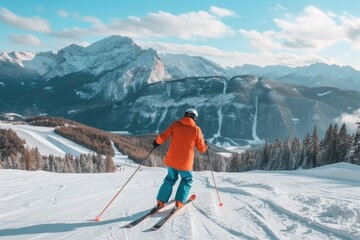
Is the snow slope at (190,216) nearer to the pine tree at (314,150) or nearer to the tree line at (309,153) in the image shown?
the tree line at (309,153)

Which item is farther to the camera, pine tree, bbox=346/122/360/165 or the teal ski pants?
pine tree, bbox=346/122/360/165

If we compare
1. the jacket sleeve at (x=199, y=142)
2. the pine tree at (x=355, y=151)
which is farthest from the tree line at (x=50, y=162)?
the jacket sleeve at (x=199, y=142)

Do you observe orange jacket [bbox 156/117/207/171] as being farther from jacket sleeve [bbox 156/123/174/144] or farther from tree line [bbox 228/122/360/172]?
tree line [bbox 228/122/360/172]

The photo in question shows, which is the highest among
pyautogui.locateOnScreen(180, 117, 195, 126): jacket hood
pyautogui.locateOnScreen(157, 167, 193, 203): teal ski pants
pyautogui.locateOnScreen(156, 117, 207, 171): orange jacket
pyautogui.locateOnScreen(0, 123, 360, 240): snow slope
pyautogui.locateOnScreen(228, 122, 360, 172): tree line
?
pyautogui.locateOnScreen(180, 117, 195, 126): jacket hood

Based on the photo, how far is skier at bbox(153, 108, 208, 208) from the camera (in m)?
10.9

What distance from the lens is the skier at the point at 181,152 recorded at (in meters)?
10.9

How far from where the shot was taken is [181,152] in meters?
10.9

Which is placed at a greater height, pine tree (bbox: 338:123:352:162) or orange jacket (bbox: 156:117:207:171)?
orange jacket (bbox: 156:117:207:171)

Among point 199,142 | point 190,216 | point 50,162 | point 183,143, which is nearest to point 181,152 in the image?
point 183,143

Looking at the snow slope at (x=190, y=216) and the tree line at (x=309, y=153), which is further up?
the snow slope at (x=190, y=216)

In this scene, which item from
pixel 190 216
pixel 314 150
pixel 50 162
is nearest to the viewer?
pixel 190 216

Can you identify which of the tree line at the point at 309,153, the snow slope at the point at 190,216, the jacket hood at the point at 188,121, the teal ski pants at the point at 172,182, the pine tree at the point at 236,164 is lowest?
the pine tree at the point at 236,164

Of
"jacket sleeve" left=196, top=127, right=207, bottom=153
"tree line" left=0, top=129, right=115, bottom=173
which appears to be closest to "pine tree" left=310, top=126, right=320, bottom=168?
"tree line" left=0, top=129, right=115, bottom=173

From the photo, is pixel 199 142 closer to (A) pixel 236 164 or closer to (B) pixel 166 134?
(B) pixel 166 134
